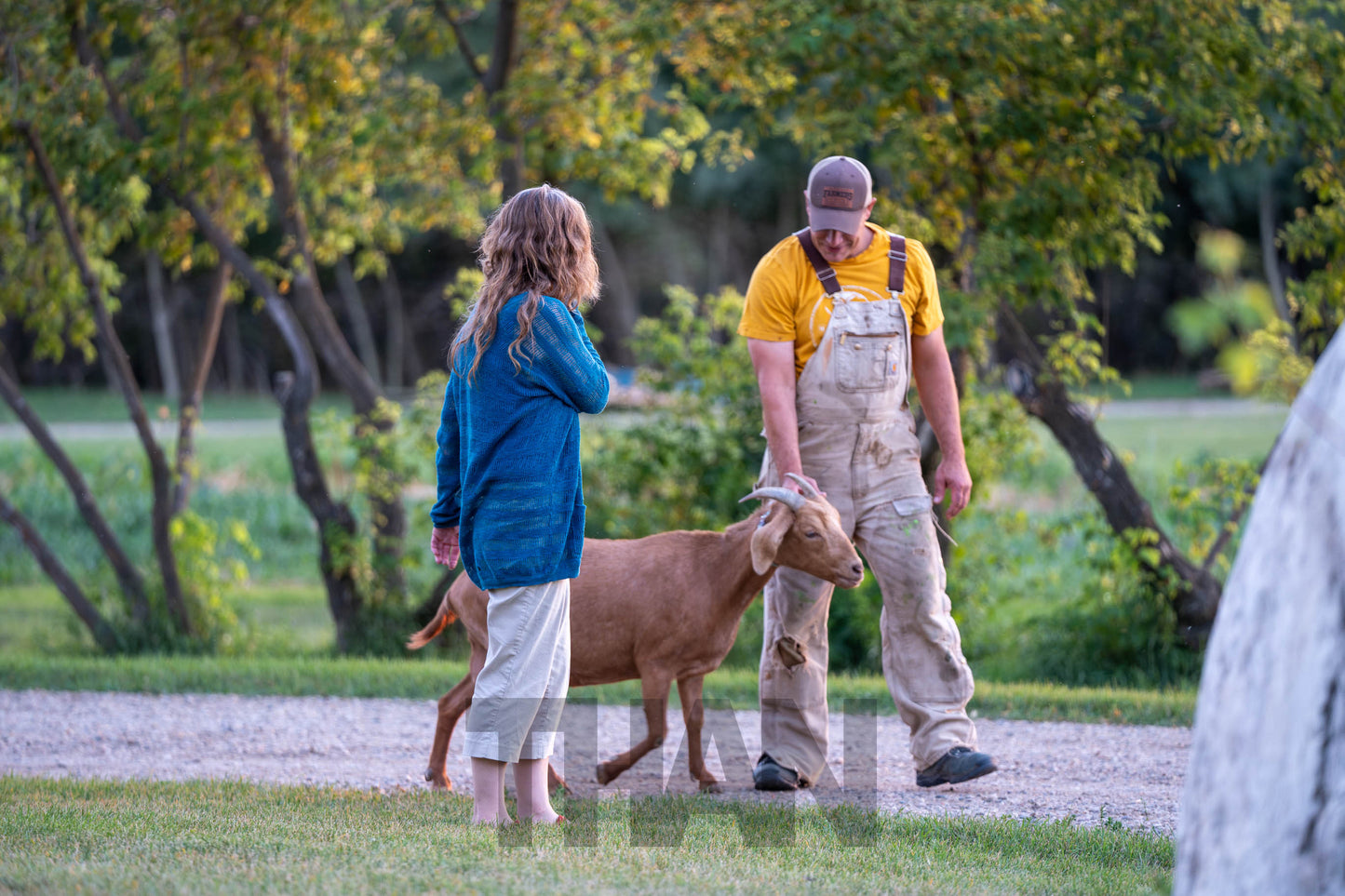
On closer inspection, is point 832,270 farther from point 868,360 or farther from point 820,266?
point 868,360

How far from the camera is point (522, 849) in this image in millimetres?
4441

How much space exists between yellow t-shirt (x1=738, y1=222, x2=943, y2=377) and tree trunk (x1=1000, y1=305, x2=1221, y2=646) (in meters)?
4.51

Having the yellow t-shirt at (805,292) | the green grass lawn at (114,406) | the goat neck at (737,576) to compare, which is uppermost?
the yellow t-shirt at (805,292)

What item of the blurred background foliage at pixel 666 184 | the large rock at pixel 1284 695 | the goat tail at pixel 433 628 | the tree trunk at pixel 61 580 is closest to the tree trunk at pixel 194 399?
the blurred background foliage at pixel 666 184

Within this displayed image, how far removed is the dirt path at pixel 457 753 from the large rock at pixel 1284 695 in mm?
2535

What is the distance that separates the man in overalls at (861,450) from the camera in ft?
19.8

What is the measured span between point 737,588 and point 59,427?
3180cm

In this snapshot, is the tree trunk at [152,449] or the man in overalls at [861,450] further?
the tree trunk at [152,449]

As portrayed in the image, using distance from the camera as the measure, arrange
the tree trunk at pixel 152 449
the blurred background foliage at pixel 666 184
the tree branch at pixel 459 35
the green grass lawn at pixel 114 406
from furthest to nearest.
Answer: the green grass lawn at pixel 114 406, the tree branch at pixel 459 35, the tree trunk at pixel 152 449, the blurred background foliage at pixel 666 184

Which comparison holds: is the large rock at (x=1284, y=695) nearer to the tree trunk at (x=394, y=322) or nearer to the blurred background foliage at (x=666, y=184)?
the blurred background foliage at (x=666, y=184)

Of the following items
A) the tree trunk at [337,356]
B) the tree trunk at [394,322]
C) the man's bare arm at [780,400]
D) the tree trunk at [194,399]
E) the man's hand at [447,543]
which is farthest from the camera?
the tree trunk at [394,322]

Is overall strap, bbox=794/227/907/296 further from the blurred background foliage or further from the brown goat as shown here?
the blurred background foliage

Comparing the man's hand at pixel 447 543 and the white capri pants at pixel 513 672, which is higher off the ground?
the man's hand at pixel 447 543

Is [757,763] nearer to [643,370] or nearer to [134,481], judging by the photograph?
[643,370]
